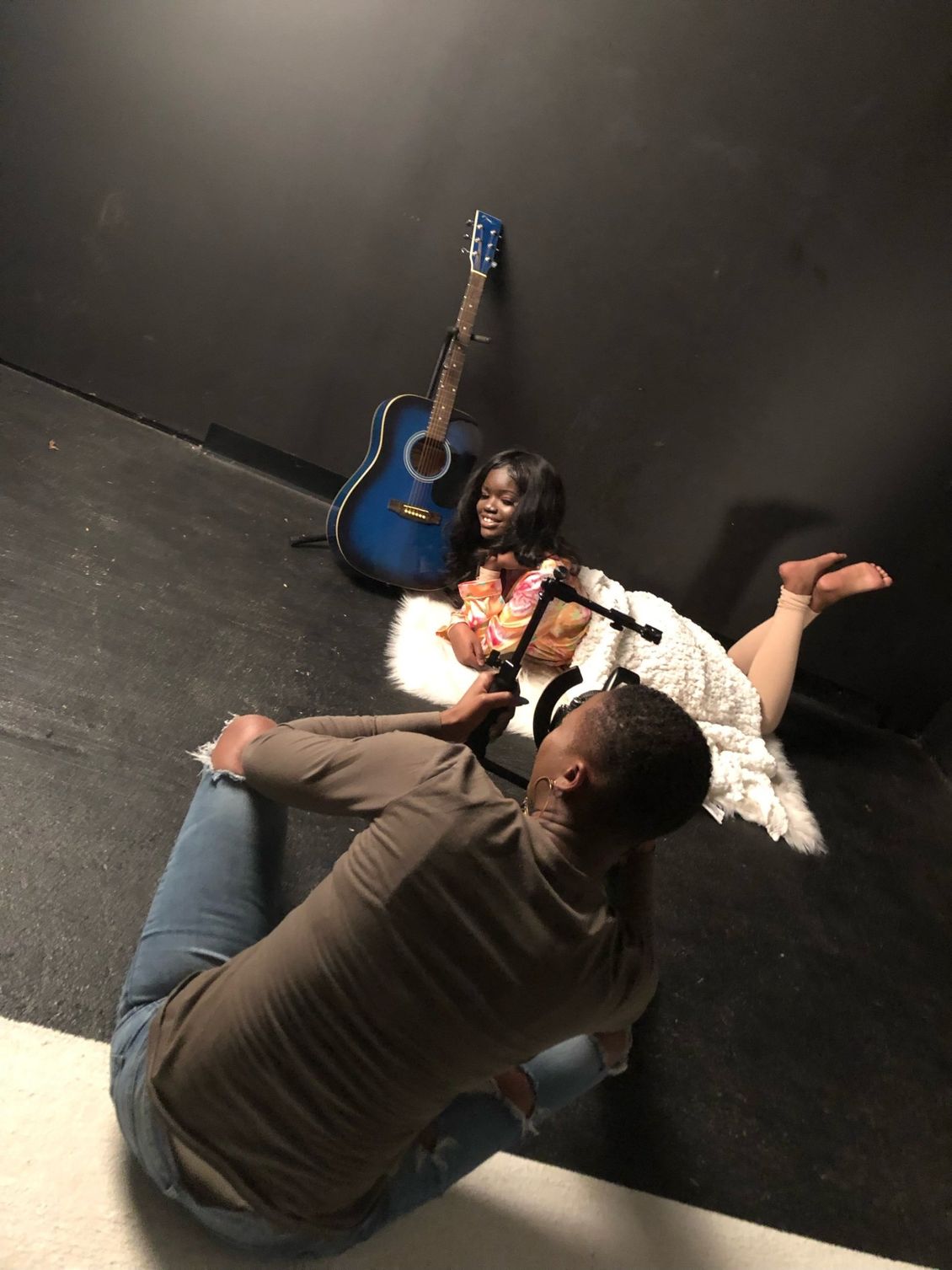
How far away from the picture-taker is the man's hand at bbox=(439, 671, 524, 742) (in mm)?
1174

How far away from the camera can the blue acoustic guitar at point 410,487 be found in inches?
85.4

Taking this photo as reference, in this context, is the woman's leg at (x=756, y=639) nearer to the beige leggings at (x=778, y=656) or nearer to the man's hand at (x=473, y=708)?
the beige leggings at (x=778, y=656)

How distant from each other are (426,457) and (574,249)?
0.71 meters

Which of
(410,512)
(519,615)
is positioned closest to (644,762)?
(519,615)

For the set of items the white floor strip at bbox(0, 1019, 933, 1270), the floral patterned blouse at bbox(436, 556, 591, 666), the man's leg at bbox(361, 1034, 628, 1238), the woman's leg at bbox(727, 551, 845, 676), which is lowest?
the white floor strip at bbox(0, 1019, 933, 1270)

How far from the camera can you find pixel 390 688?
1.86 metres

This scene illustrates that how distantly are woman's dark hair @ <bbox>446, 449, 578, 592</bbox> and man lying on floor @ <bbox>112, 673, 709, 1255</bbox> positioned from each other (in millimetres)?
1229

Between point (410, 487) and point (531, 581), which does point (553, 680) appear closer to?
point (531, 581)

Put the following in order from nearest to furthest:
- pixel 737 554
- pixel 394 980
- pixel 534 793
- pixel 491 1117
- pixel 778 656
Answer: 1. pixel 394 980
2. pixel 534 793
3. pixel 491 1117
4. pixel 778 656
5. pixel 737 554

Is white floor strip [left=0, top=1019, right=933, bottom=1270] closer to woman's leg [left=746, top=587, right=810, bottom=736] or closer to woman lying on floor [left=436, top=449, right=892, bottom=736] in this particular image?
woman lying on floor [left=436, top=449, right=892, bottom=736]

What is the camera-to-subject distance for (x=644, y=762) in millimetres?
759

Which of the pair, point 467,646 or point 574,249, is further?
point 574,249

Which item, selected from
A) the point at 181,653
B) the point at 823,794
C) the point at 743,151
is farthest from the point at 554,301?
the point at 823,794

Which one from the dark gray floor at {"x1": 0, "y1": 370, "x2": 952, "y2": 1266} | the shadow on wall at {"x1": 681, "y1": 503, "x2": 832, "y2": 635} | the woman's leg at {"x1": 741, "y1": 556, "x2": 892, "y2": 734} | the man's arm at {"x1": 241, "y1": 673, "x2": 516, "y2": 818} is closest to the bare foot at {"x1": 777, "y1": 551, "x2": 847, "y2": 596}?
the woman's leg at {"x1": 741, "y1": 556, "x2": 892, "y2": 734}
